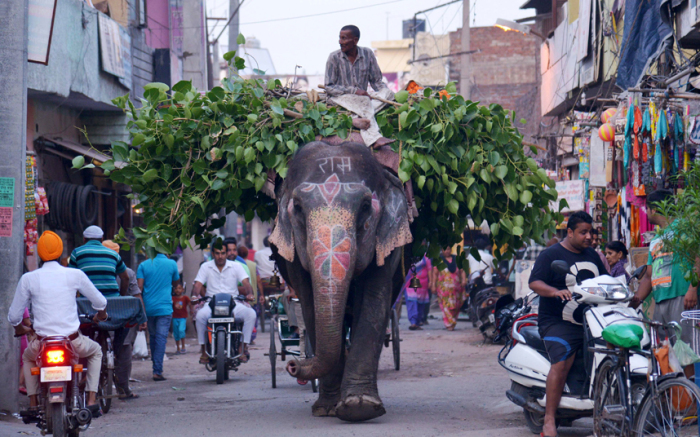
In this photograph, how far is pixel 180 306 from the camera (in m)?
14.9

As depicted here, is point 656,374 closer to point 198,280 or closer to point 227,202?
point 227,202

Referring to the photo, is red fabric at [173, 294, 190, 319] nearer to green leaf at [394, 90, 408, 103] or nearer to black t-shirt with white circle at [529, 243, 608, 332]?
green leaf at [394, 90, 408, 103]

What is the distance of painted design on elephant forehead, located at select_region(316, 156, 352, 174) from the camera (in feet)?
24.3

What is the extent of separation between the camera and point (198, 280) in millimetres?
11750

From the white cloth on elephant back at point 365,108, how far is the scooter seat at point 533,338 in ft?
6.66

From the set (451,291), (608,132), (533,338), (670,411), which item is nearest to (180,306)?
(451,291)

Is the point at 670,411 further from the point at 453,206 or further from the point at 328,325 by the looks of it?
the point at 453,206

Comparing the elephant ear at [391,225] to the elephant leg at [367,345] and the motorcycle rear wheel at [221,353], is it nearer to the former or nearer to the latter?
the elephant leg at [367,345]

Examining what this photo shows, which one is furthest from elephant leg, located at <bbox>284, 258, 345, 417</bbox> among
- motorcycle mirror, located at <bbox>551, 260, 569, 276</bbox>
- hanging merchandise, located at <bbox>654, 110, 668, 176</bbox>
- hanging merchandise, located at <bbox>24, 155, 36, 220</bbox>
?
hanging merchandise, located at <bbox>654, 110, 668, 176</bbox>

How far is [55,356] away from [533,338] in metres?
3.63

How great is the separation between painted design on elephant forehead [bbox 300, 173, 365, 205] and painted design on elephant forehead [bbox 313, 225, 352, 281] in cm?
31

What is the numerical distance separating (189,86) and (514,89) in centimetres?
2851

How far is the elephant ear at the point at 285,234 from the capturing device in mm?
7512

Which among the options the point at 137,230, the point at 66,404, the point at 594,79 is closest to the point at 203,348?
the point at 137,230
